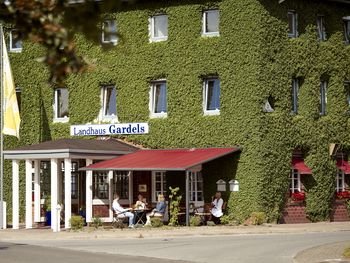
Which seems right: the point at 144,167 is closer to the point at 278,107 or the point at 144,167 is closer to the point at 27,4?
the point at 278,107

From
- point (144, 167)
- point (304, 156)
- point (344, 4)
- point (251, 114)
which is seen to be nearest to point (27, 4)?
point (144, 167)

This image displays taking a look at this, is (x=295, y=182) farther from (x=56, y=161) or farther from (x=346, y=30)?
(x=56, y=161)

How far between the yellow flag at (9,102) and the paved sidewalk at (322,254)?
52.0 ft

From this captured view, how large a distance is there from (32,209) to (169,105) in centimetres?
715

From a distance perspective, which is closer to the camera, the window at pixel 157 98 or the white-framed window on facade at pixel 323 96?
the window at pixel 157 98

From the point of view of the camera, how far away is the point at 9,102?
35594 mm

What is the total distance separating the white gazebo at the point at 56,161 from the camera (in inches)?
1308

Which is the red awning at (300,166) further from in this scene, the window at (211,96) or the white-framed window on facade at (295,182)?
the window at (211,96)

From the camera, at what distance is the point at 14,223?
35.4 metres

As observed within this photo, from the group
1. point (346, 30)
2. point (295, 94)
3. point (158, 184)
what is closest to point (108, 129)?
point (158, 184)

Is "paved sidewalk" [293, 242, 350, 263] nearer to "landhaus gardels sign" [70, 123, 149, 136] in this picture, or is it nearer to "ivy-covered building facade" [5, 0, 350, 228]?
"ivy-covered building facade" [5, 0, 350, 228]

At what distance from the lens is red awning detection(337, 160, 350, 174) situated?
3812 cm

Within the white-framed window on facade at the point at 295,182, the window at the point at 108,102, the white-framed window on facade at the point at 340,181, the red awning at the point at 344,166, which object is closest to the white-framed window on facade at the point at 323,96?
the red awning at the point at 344,166

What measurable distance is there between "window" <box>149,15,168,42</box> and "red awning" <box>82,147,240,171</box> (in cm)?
464
